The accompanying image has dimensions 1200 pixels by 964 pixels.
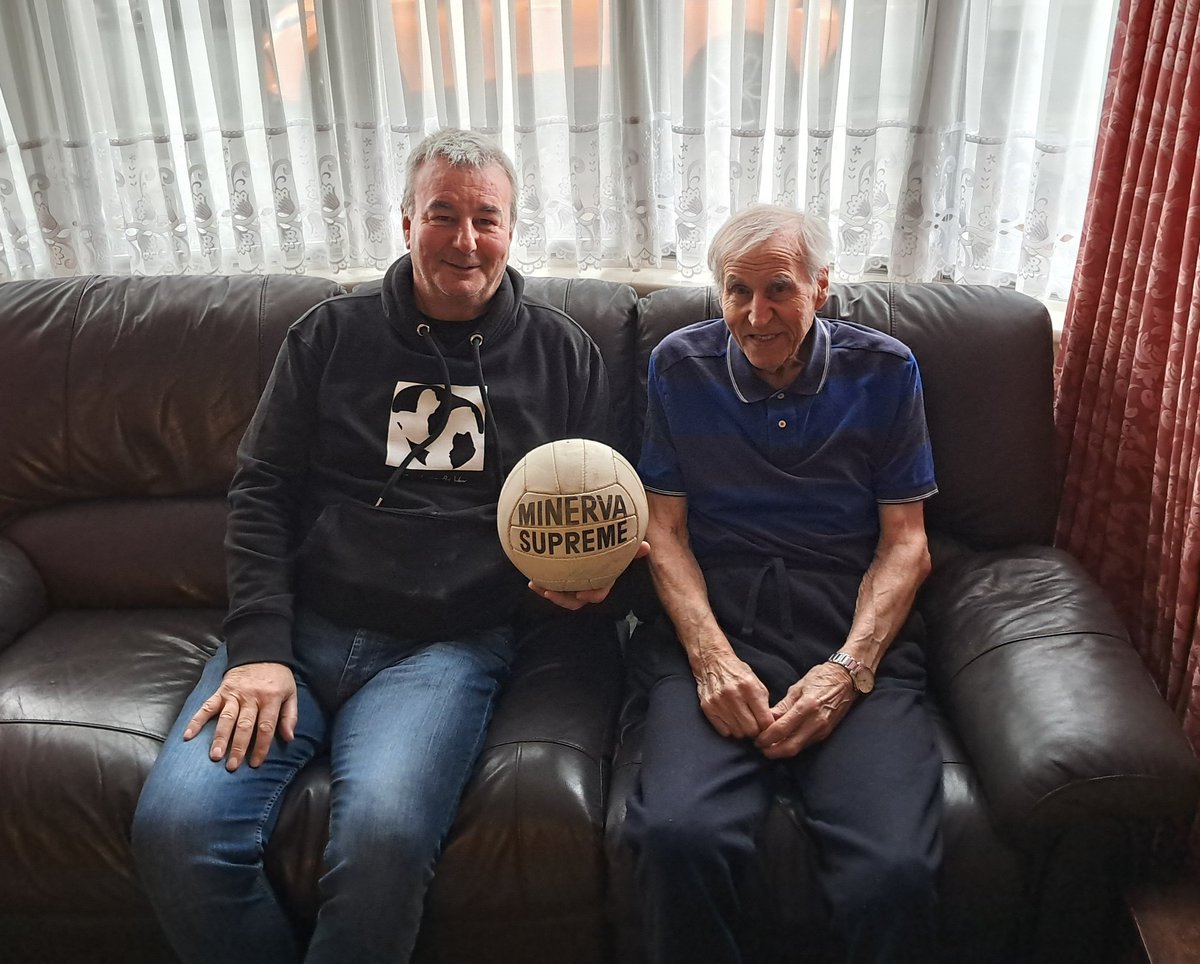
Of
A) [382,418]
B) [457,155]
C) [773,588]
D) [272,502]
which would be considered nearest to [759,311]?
[773,588]

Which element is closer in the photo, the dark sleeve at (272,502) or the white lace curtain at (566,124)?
the dark sleeve at (272,502)

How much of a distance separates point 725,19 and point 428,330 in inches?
42.1

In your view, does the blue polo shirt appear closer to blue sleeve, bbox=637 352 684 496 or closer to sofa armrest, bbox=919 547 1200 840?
blue sleeve, bbox=637 352 684 496

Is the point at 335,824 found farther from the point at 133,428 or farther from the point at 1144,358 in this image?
the point at 1144,358

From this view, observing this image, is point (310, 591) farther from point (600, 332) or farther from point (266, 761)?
point (600, 332)

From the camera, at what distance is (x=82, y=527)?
2.08 meters

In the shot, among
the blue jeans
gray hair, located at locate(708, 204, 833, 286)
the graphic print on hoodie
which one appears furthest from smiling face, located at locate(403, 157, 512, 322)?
the blue jeans

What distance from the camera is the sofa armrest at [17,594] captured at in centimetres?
191

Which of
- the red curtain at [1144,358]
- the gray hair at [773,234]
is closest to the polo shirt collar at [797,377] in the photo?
the gray hair at [773,234]

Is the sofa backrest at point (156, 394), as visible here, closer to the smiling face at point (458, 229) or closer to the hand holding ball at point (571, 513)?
the smiling face at point (458, 229)

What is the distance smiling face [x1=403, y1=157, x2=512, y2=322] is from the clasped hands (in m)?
0.79

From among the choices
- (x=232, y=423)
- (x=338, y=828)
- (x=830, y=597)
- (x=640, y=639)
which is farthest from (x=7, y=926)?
(x=830, y=597)

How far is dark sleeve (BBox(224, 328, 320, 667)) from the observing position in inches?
65.4

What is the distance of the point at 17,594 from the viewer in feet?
6.41
